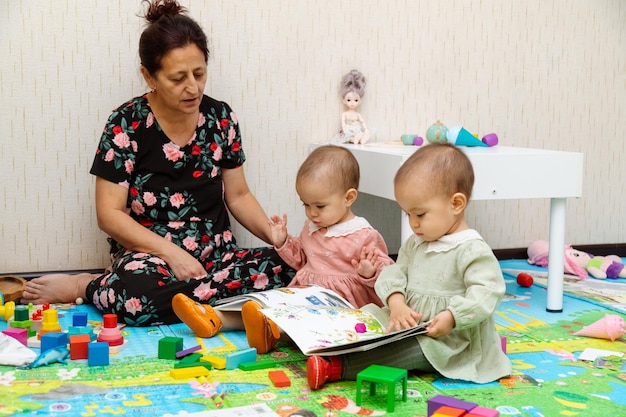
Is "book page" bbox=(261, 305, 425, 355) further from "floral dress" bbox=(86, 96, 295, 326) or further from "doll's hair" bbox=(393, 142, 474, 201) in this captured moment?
"floral dress" bbox=(86, 96, 295, 326)

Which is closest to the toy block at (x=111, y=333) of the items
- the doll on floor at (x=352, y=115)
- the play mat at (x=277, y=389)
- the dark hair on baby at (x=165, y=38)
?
the play mat at (x=277, y=389)

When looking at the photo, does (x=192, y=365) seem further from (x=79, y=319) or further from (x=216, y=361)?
(x=79, y=319)

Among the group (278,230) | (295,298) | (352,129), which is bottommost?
(295,298)

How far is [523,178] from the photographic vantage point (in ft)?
6.82

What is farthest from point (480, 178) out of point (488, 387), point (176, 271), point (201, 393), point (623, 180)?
point (623, 180)

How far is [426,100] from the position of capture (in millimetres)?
2652

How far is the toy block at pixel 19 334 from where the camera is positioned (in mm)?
1739

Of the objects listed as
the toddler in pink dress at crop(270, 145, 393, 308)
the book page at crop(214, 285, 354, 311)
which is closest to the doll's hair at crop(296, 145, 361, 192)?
the toddler in pink dress at crop(270, 145, 393, 308)

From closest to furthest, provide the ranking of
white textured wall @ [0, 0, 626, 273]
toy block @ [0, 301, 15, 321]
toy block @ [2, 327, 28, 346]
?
toy block @ [2, 327, 28, 346]
toy block @ [0, 301, 15, 321]
white textured wall @ [0, 0, 626, 273]

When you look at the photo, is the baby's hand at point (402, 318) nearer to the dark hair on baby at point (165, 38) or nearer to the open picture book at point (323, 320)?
the open picture book at point (323, 320)

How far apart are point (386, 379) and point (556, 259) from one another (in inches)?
36.4

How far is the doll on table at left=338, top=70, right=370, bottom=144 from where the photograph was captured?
2500mm

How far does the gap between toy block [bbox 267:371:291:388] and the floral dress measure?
51cm

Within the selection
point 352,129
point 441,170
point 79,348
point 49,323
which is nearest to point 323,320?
point 441,170
